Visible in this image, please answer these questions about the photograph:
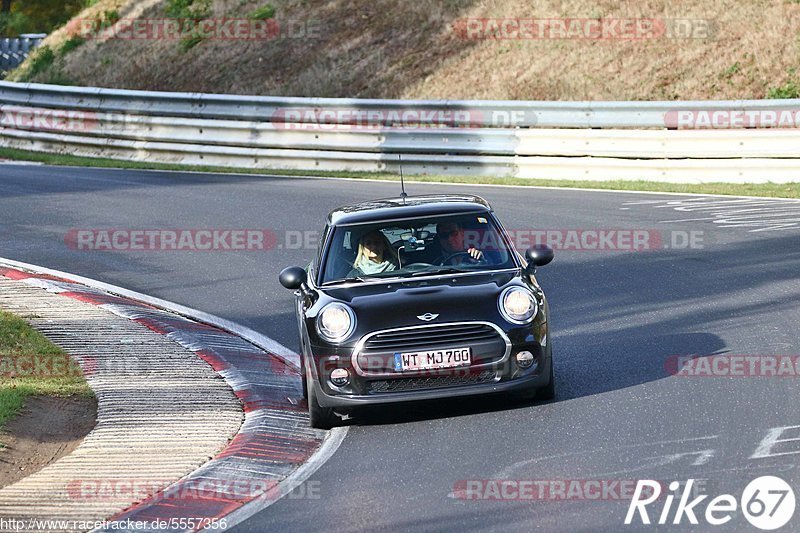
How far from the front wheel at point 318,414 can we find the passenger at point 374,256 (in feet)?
3.52

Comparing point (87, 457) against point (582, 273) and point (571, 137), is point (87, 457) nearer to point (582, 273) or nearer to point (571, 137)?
point (582, 273)

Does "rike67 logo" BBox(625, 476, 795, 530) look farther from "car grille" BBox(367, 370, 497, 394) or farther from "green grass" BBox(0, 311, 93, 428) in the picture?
"green grass" BBox(0, 311, 93, 428)

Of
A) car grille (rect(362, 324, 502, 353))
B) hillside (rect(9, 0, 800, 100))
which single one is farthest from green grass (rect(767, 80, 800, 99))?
car grille (rect(362, 324, 502, 353))

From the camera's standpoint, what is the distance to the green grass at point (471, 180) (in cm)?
1973

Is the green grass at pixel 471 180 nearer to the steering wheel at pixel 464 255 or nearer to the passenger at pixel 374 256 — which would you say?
the steering wheel at pixel 464 255

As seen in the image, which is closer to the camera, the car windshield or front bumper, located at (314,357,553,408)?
front bumper, located at (314,357,553,408)

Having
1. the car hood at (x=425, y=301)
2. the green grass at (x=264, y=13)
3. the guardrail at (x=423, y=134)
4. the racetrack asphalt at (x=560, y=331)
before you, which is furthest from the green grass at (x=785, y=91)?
the car hood at (x=425, y=301)

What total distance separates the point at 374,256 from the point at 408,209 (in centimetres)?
50

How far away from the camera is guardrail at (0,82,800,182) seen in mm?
20719

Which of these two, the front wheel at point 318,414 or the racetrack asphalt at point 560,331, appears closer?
the racetrack asphalt at point 560,331

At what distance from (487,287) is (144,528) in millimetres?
3192

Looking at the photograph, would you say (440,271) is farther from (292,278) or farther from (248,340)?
(248,340)

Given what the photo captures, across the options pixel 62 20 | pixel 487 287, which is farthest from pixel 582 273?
pixel 62 20

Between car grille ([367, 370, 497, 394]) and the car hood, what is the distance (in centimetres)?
37
